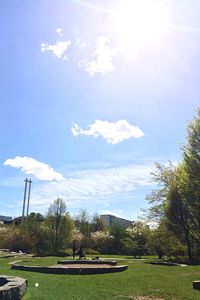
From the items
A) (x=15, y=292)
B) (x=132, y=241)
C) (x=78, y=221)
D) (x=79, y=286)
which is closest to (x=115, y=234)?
(x=78, y=221)

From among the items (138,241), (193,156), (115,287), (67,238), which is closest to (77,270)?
(115,287)

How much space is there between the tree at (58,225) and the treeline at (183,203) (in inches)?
658

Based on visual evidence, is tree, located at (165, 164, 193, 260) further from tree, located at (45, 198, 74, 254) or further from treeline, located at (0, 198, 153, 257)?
tree, located at (45, 198, 74, 254)

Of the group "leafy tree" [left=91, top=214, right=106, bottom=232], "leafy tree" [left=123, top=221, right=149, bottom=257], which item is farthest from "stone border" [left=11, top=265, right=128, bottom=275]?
"leafy tree" [left=91, top=214, right=106, bottom=232]

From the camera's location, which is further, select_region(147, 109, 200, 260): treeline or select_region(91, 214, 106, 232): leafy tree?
select_region(91, 214, 106, 232): leafy tree

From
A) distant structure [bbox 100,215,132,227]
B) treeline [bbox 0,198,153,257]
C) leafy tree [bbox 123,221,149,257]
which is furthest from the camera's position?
distant structure [bbox 100,215,132,227]

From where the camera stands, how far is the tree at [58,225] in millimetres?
54062

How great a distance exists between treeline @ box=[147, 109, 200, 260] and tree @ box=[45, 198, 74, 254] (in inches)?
658

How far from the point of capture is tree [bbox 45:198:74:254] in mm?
54062

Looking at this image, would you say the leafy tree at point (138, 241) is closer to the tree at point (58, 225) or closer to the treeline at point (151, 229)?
the treeline at point (151, 229)

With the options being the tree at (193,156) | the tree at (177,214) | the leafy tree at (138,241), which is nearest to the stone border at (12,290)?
the tree at (193,156)

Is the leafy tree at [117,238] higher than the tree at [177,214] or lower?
higher

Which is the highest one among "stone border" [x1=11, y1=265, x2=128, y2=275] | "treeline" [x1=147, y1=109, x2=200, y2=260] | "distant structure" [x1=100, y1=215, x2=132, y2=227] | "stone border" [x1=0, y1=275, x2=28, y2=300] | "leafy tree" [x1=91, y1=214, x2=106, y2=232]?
"distant structure" [x1=100, y1=215, x2=132, y2=227]

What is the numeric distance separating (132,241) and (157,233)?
10369 mm
